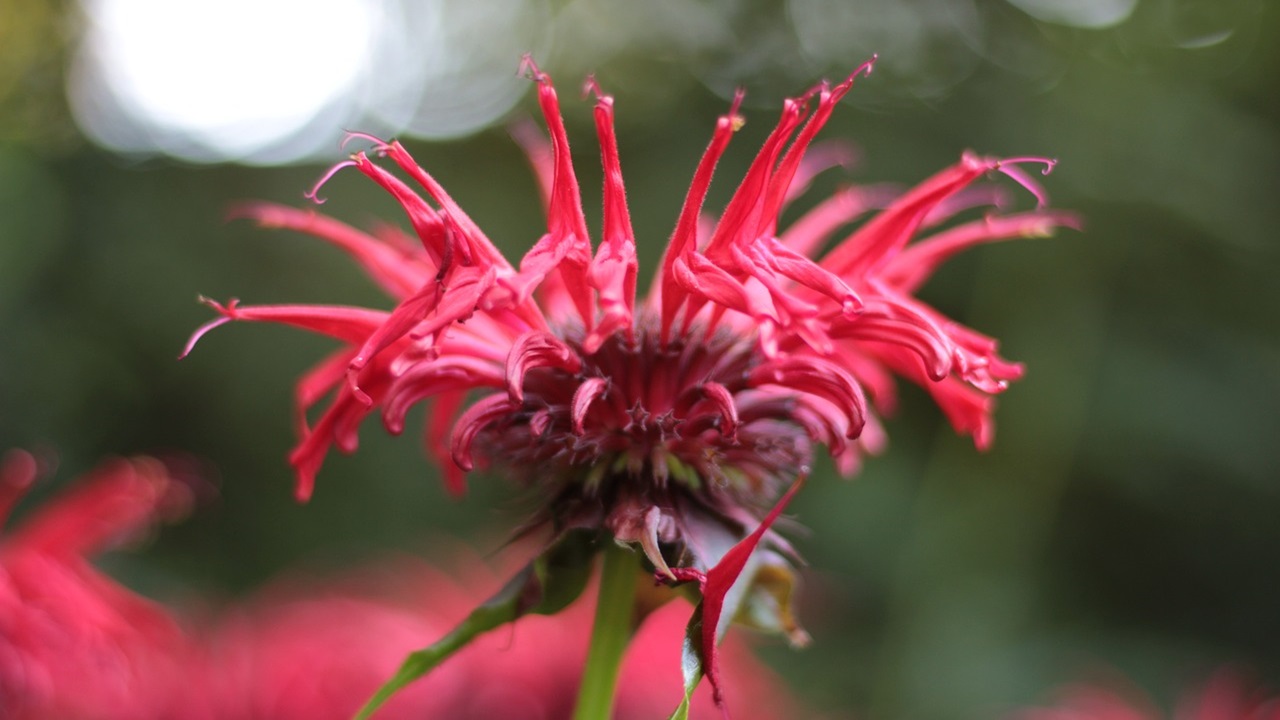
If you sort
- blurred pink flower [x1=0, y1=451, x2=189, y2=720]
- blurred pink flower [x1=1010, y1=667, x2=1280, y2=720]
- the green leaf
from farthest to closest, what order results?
1. blurred pink flower [x1=1010, y1=667, x2=1280, y2=720]
2. blurred pink flower [x1=0, y1=451, x2=189, y2=720]
3. the green leaf

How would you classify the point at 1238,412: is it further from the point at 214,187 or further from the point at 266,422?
the point at 214,187

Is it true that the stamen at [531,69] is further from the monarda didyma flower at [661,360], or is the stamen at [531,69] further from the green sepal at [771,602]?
the green sepal at [771,602]

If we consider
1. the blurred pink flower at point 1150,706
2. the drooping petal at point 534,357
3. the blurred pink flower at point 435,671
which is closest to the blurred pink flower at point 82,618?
the blurred pink flower at point 435,671

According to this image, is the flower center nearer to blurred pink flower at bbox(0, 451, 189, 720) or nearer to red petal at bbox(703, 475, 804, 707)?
red petal at bbox(703, 475, 804, 707)

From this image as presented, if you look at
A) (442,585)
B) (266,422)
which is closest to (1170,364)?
(442,585)

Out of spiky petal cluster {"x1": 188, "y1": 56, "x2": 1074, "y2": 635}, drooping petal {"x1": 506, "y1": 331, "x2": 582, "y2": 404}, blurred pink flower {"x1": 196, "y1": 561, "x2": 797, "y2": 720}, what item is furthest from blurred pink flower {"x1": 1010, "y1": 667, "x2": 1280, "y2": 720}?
drooping petal {"x1": 506, "y1": 331, "x2": 582, "y2": 404}
